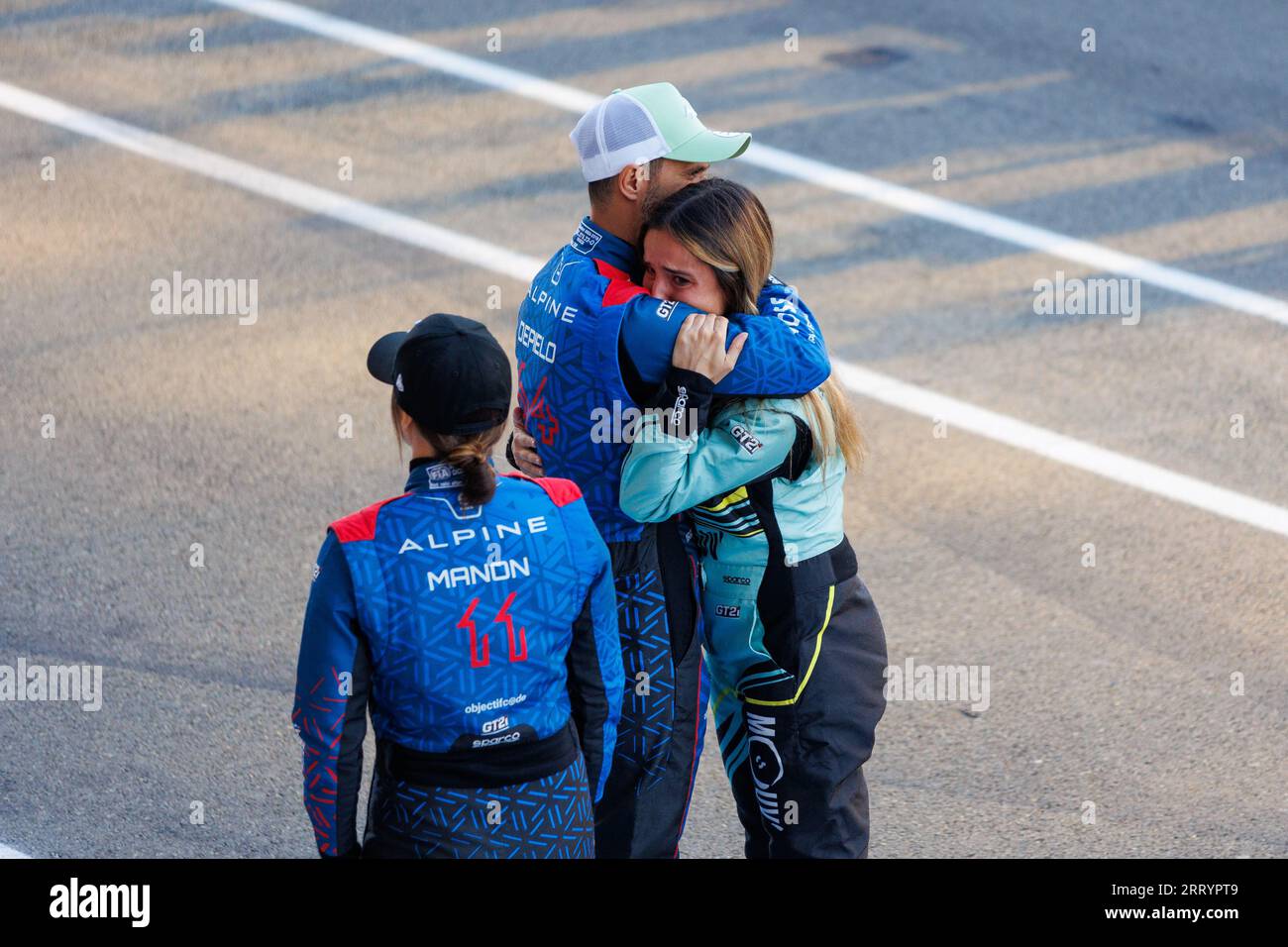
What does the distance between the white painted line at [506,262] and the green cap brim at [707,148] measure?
3.84 m

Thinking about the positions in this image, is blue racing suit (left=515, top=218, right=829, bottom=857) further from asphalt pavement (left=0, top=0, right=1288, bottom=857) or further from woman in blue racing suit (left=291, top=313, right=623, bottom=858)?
asphalt pavement (left=0, top=0, right=1288, bottom=857)

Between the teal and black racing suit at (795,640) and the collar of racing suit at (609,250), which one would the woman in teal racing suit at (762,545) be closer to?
the teal and black racing suit at (795,640)

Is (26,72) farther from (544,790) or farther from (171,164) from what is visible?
(544,790)

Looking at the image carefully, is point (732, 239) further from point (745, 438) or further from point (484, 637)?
point (484, 637)

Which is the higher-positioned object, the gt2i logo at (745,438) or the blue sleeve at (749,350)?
the blue sleeve at (749,350)

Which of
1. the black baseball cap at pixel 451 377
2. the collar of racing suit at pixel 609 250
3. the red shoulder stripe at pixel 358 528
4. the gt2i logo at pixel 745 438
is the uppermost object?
the collar of racing suit at pixel 609 250

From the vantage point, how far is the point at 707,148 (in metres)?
4.60

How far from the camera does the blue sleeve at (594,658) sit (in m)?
3.99

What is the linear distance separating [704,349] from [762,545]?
26.8 inches

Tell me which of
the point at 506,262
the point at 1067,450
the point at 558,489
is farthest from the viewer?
the point at 506,262

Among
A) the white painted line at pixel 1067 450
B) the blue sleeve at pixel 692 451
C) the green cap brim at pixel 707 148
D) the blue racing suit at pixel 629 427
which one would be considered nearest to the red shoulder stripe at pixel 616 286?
the blue racing suit at pixel 629 427

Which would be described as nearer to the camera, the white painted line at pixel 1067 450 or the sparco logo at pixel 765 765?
the sparco logo at pixel 765 765

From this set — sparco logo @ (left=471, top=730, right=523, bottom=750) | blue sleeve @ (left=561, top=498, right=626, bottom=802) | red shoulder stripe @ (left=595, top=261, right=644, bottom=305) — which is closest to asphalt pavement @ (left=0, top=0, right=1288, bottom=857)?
blue sleeve @ (left=561, top=498, right=626, bottom=802)

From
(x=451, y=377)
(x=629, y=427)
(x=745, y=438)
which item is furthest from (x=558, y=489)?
(x=745, y=438)
